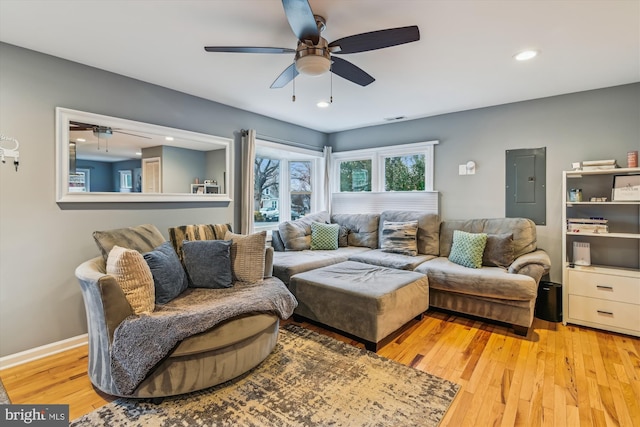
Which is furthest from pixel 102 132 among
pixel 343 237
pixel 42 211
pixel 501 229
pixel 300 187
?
pixel 501 229

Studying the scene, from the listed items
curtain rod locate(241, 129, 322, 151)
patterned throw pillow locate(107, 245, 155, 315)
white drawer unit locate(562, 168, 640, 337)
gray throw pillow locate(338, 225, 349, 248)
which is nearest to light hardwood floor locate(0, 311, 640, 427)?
white drawer unit locate(562, 168, 640, 337)

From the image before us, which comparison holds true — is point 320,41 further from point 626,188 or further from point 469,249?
point 626,188

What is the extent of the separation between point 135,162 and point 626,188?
480 cm

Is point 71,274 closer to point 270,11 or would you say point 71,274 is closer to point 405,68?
point 270,11

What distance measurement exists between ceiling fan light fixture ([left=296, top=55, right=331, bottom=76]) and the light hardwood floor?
2192mm

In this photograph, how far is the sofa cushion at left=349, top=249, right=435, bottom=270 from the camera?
3465 mm

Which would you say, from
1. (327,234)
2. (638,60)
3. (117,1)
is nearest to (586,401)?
(638,60)

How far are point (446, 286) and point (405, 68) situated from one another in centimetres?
219

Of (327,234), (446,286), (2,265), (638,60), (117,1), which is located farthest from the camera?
(327,234)

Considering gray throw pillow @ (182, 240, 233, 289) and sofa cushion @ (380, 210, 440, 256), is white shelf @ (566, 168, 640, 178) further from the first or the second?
gray throw pillow @ (182, 240, 233, 289)

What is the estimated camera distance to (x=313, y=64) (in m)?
1.89

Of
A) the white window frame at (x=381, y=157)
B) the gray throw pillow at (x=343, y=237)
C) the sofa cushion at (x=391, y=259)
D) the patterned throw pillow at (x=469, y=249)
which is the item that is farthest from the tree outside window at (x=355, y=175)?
the patterned throw pillow at (x=469, y=249)

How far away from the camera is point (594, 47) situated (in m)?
2.33

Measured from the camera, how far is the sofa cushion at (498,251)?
3.29m
